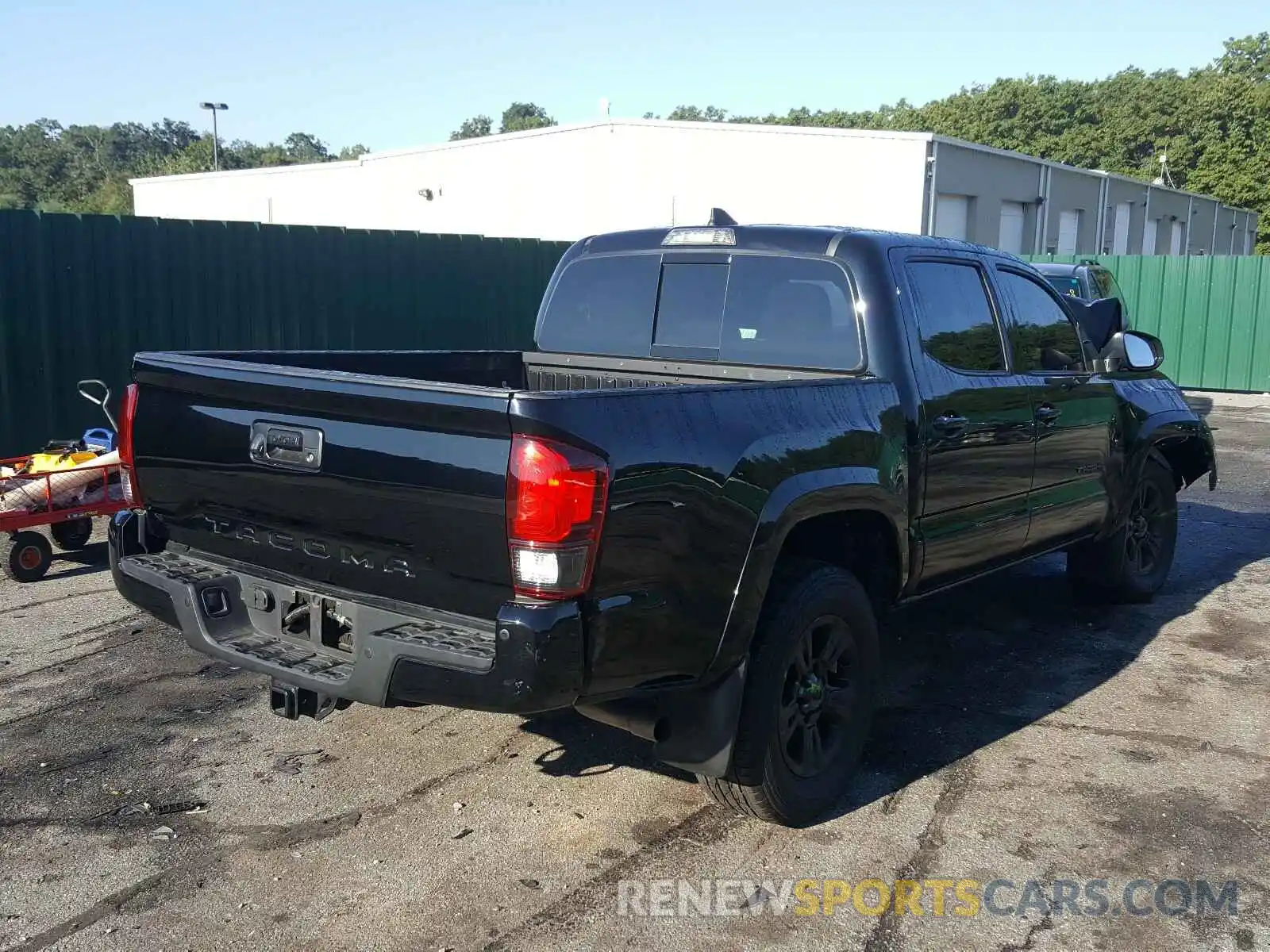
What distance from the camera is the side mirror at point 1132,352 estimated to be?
19.5 ft

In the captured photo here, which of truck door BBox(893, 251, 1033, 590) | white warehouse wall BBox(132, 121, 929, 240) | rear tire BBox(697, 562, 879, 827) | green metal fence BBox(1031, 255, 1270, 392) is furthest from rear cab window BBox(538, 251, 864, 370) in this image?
green metal fence BBox(1031, 255, 1270, 392)

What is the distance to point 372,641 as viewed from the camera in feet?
10.8

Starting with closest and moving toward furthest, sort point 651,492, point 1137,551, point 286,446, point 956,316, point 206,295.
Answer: point 651,492 → point 286,446 → point 956,316 → point 1137,551 → point 206,295

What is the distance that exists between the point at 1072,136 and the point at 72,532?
210ft

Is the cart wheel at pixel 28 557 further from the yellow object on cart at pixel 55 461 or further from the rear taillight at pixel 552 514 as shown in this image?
the rear taillight at pixel 552 514

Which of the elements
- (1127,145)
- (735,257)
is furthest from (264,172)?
(1127,145)

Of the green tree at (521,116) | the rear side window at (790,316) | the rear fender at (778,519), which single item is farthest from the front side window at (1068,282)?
the green tree at (521,116)

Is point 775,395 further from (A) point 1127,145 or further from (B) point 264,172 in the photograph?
(A) point 1127,145

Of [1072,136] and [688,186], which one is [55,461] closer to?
[688,186]

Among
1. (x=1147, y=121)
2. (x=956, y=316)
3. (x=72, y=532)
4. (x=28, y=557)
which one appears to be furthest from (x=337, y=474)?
(x=1147, y=121)

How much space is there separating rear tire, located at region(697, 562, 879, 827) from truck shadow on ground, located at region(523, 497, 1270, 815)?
0.26m

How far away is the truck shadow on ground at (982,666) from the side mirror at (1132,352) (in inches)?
57.5

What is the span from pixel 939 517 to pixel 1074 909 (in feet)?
5.32

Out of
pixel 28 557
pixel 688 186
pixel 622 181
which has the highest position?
pixel 622 181
